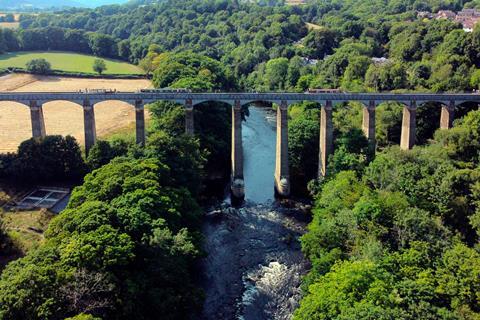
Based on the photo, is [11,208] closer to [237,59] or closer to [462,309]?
[462,309]

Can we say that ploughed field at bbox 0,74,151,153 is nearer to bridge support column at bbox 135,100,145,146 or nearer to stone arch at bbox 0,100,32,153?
stone arch at bbox 0,100,32,153

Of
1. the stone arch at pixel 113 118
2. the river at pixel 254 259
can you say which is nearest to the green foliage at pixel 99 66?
the stone arch at pixel 113 118

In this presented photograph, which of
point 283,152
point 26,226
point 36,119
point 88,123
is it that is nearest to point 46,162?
point 88,123

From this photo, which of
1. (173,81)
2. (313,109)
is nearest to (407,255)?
(313,109)

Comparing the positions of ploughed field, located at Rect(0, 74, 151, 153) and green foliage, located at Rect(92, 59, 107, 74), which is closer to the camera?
ploughed field, located at Rect(0, 74, 151, 153)

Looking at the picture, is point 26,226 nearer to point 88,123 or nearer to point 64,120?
point 88,123

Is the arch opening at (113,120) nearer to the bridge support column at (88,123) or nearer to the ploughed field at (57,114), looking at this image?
the ploughed field at (57,114)

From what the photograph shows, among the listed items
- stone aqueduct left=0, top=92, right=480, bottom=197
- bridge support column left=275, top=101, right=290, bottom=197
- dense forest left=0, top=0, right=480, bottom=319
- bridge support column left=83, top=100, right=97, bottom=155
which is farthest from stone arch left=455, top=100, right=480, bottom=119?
bridge support column left=83, top=100, right=97, bottom=155
